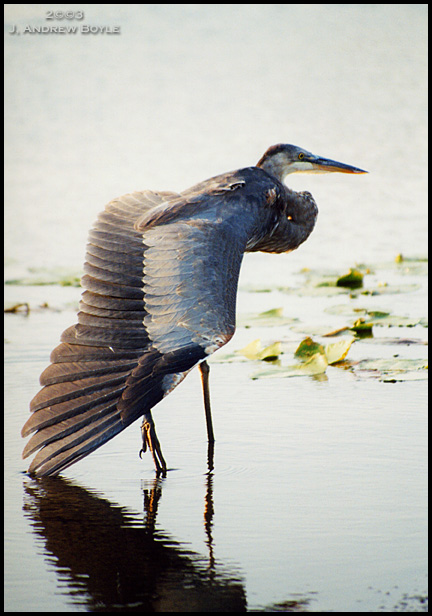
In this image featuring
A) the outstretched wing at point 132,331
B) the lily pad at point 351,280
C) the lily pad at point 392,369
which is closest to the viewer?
the outstretched wing at point 132,331

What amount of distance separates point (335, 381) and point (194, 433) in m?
1.34

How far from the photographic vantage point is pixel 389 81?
15.2m

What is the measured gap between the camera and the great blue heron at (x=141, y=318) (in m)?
4.29

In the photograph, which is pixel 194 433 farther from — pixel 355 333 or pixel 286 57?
pixel 286 57

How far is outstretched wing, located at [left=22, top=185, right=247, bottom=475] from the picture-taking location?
4.28 m

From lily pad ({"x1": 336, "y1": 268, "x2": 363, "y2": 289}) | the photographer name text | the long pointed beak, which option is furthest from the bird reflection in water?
the photographer name text

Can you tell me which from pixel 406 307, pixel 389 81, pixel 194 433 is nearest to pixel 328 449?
pixel 194 433

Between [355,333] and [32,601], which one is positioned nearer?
[32,601]

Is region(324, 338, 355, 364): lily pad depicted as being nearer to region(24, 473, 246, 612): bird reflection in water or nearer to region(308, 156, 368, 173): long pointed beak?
region(308, 156, 368, 173): long pointed beak

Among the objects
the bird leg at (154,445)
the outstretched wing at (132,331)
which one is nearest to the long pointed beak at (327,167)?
the outstretched wing at (132,331)

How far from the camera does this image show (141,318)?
4.63 m

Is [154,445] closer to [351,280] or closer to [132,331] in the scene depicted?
[132,331]

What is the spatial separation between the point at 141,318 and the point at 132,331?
0.32 feet

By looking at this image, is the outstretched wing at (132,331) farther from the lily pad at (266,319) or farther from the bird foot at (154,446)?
the lily pad at (266,319)
